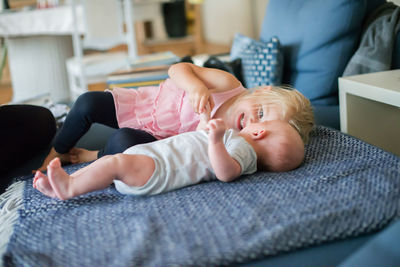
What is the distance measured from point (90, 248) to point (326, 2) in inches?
51.5

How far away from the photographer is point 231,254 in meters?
0.64

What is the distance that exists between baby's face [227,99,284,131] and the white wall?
2.92 metres

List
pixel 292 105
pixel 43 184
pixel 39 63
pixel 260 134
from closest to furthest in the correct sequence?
1. pixel 43 184
2. pixel 260 134
3. pixel 292 105
4. pixel 39 63

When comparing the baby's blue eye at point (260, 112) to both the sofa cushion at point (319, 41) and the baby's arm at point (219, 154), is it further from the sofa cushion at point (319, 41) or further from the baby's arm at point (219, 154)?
the sofa cushion at point (319, 41)

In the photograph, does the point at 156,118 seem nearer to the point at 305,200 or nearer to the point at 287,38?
the point at 305,200

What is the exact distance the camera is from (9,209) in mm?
882

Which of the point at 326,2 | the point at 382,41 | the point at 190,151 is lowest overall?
the point at 190,151

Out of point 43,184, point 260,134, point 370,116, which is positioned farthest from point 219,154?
point 370,116

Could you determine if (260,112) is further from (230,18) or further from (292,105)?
(230,18)

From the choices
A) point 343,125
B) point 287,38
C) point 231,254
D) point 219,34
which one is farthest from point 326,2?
point 219,34

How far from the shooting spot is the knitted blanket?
0.66 m

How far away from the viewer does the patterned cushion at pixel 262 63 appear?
1635mm

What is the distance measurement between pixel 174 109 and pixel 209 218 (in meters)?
0.57

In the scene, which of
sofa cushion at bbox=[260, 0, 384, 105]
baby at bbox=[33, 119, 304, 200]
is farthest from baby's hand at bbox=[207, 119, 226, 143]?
sofa cushion at bbox=[260, 0, 384, 105]
